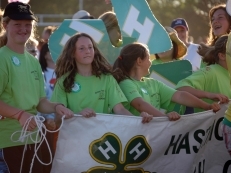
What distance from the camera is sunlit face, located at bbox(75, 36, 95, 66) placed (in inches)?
253

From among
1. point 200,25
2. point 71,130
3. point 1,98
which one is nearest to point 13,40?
point 1,98

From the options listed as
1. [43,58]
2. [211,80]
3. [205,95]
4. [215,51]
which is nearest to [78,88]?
[205,95]

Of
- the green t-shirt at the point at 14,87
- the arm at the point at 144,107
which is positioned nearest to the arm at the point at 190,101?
the arm at the point at 144,107

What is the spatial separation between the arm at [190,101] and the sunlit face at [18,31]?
5.10 feet

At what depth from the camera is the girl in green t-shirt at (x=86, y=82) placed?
6.31 meters

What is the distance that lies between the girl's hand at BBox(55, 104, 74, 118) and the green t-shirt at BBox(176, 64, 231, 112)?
1425mm

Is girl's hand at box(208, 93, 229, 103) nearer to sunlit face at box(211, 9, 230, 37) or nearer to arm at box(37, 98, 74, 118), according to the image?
arm at box(37, 98, 74, 118)

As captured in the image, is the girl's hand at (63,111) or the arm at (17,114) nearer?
the arm at (17,114)

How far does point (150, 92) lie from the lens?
→ 6.80 metres

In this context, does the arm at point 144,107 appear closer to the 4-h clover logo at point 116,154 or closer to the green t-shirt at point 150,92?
the green t-shirt at point 150,92

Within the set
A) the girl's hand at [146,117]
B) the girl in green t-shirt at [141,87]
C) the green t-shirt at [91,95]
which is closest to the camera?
the girl's hand at [146,117]

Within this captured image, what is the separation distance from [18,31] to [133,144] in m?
1.34

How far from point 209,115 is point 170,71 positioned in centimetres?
129

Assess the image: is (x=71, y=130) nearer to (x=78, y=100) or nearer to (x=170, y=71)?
(x=78, y=100)
